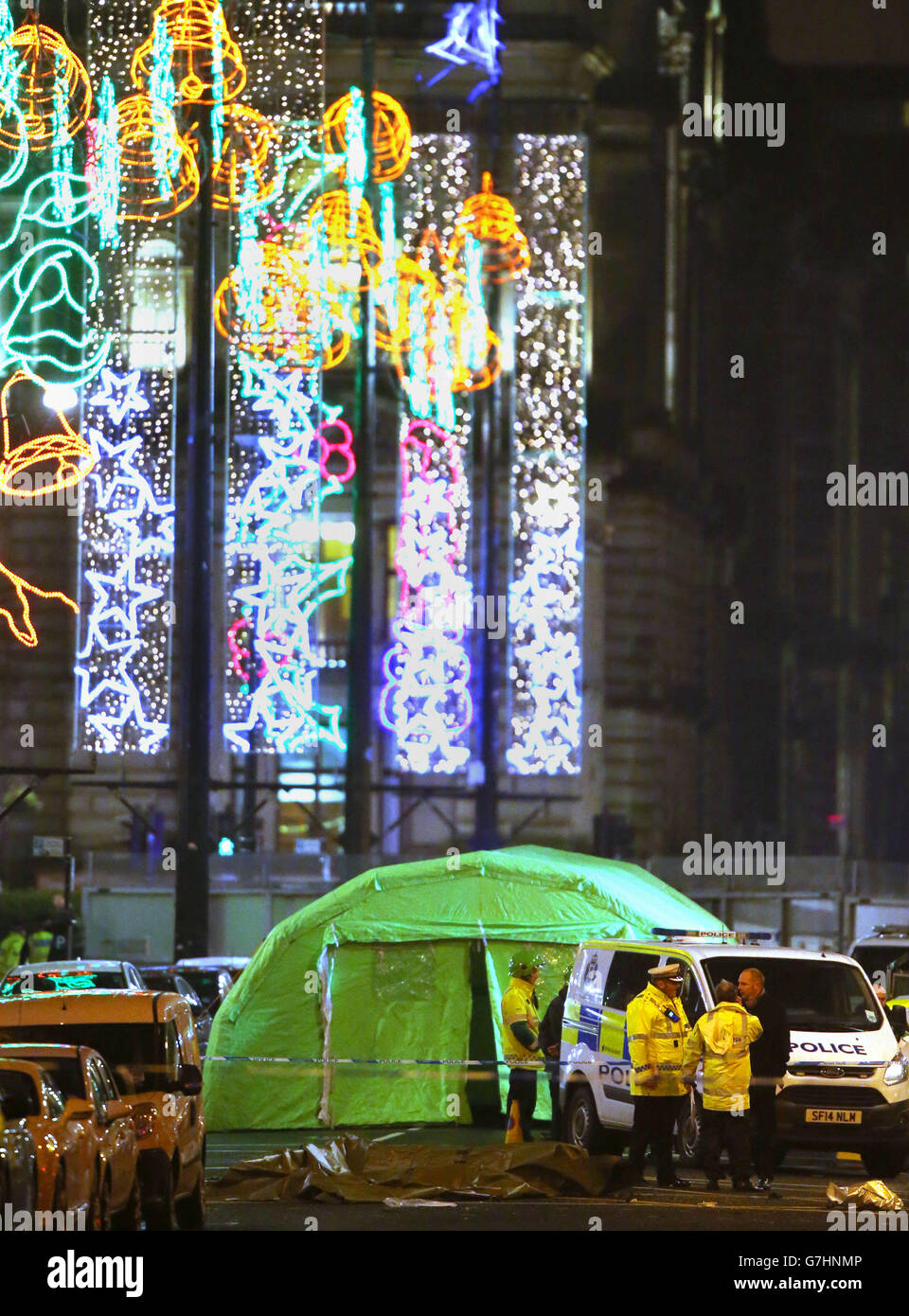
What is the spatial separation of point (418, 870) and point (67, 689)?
1944cm

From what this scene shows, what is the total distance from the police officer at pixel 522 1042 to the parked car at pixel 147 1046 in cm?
434

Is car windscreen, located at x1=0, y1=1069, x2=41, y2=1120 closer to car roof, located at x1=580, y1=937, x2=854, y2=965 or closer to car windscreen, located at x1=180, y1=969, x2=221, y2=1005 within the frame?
car roof, located at x1=580, y1=937, x2=854, y2=965

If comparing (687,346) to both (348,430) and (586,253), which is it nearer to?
(586,253)

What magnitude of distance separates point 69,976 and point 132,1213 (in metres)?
10.1

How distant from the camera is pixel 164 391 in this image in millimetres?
35094

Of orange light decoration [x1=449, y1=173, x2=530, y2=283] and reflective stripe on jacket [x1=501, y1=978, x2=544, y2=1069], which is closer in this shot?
reflective stripe on jacket [x1=501, y1=978, x2=544, y2=1069]

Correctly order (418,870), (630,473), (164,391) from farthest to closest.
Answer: (630,473)
(164,391)
(418,870)

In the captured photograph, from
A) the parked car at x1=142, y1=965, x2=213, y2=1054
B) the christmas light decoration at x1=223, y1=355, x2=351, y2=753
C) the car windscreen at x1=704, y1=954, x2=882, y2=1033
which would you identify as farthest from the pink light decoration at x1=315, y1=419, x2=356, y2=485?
the car windscreen at x1=704, y1=954, x2=882, y2=1033

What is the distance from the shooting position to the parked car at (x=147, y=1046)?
14.3 metres

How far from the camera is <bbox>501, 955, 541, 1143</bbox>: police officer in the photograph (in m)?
19.0

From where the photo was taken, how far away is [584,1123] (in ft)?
60.3

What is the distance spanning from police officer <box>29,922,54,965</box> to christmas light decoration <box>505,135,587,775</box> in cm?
1049

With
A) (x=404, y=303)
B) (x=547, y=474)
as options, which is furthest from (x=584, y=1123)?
(x=547, y=474)
